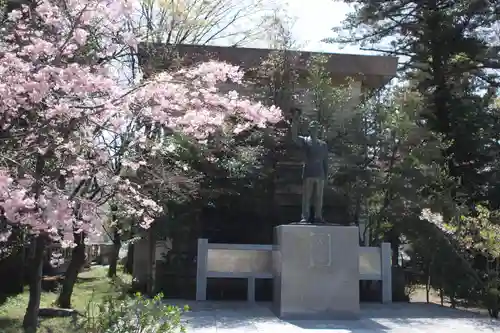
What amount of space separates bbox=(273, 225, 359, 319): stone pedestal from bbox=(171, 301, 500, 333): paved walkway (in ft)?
A: 1.12

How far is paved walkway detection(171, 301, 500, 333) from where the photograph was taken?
7.84 metres

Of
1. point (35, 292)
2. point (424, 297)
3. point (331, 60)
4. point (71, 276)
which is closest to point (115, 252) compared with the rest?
point (71, 276)

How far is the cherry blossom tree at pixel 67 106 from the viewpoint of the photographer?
436cm

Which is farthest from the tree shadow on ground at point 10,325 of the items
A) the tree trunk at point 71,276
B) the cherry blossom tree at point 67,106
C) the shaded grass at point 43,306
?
the cherry blossom tree at point 67,106

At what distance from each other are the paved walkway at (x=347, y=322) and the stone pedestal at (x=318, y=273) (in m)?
0.34

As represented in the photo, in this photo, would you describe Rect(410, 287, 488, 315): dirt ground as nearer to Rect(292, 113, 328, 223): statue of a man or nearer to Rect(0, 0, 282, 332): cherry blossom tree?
Rect(292, 113, 328, 223): statue of a man

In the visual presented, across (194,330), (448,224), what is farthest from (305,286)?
(448,224)

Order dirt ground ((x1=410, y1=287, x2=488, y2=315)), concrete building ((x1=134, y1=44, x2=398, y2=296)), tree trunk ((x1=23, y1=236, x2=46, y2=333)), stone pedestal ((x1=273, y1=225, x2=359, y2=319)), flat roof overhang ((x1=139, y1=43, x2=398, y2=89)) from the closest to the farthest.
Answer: tree trunk ((x1=23, y1=236, x2=46, y2=333)), stone pedestal ((x1=273, y1=225, x2=359, y2=319)), dirt ground ((x1=410, y1=287, x2=488, y2=315)), concrete building ((x1=134, y1=44, x2=398, y2=296)), flat roof overhang ((x1=139, y1=43, x2=398, y2=89))

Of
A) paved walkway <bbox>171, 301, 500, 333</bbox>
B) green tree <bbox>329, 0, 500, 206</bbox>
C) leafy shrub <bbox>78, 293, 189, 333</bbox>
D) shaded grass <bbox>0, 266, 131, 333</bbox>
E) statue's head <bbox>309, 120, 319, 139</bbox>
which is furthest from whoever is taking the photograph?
green tree <bbox>329, 0, 500, 206</bbox>

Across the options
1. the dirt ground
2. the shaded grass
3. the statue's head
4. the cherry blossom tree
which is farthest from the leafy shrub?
the dirt ground

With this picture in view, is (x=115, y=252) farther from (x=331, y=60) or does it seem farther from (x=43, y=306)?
(x=331, y=60)

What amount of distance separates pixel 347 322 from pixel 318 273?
0.96 meters

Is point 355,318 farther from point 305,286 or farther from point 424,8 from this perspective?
Answer: point 424,8

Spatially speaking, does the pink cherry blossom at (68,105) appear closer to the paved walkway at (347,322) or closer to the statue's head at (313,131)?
the paved walkway at (347,322)
